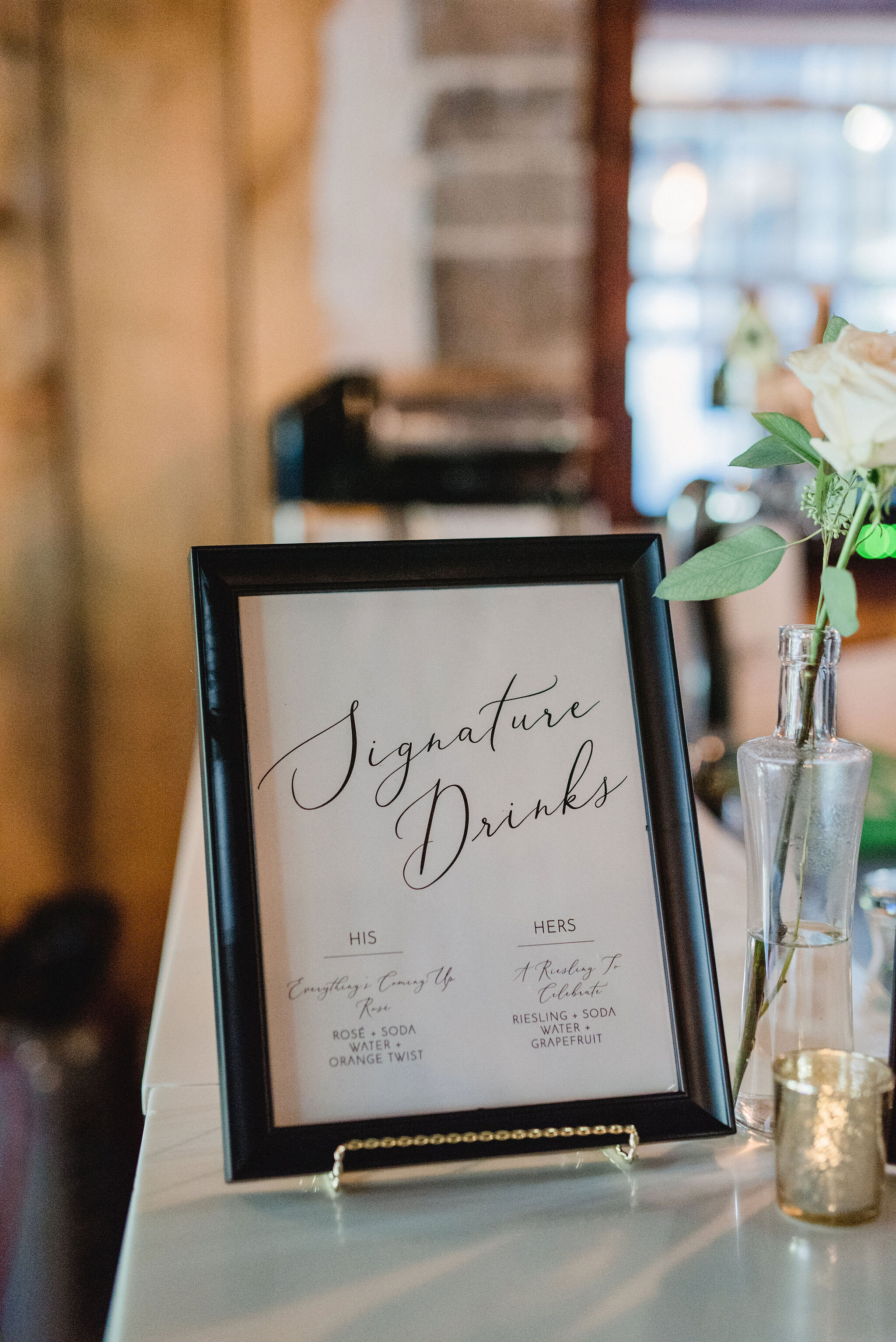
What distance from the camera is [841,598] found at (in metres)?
0.44

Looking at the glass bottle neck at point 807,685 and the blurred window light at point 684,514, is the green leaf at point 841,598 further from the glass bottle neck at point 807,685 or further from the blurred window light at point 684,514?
the blurred window light at point 684,514

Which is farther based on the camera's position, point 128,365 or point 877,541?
point 128,365

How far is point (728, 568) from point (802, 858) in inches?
5.6

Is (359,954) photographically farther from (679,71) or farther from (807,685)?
(679,71)

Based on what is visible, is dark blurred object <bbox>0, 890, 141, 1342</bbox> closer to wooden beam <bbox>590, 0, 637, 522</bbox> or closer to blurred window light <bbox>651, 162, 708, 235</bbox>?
wooden beam <bbox>590, 0, 637, 522</bbox>

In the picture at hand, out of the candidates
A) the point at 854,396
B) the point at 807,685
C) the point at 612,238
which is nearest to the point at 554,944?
the point at 807,685

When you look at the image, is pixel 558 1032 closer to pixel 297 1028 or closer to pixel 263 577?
pixel 297 1028

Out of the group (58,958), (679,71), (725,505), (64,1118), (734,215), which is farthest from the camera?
(734,215)

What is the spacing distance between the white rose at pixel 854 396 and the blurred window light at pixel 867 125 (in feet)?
9.72

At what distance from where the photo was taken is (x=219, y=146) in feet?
8.48

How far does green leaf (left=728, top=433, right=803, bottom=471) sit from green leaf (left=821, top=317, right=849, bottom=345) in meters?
0.05

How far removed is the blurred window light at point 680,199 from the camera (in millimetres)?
2879

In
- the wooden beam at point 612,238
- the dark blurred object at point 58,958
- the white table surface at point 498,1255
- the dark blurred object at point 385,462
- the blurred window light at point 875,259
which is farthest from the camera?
the blurred window light at point 875,259

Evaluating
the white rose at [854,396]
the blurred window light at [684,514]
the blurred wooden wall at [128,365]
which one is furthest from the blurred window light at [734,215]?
the white rose at [854,396]
